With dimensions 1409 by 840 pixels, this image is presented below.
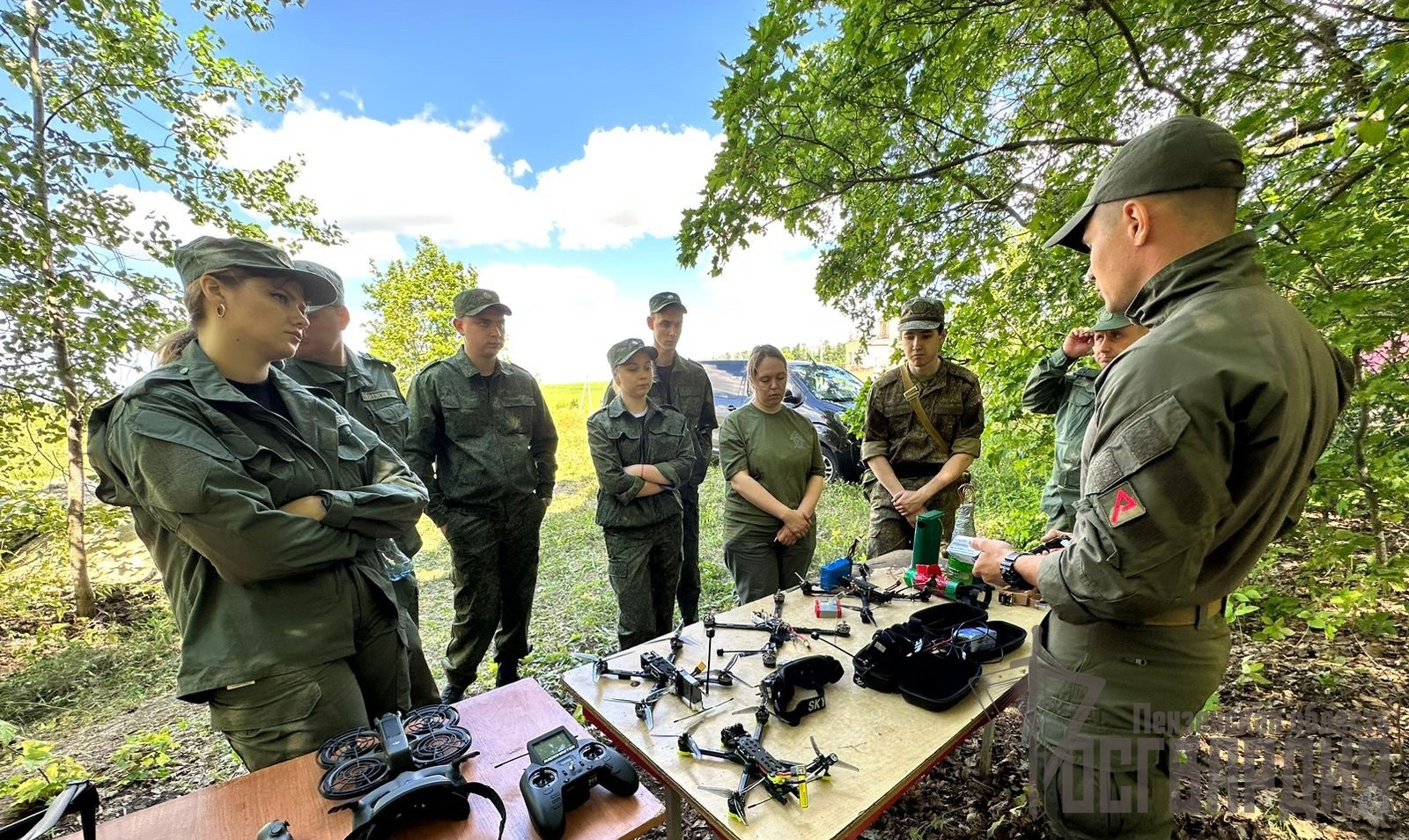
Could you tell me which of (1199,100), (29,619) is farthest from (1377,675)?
(29,619)

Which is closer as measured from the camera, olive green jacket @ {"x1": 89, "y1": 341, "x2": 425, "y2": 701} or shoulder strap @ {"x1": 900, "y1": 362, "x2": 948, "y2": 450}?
olive green jacket @ {"x1": 89, "y1": 341, "x2": 425, "y2": 701}

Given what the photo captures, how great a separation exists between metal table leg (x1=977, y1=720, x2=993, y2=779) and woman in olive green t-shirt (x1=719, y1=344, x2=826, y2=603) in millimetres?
1125

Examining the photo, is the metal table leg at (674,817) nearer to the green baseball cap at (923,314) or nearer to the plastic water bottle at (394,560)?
the plastic water bottle at (394,560)

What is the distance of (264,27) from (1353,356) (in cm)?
720

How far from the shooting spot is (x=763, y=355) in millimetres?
3031

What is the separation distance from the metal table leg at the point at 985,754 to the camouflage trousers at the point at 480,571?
2527mm

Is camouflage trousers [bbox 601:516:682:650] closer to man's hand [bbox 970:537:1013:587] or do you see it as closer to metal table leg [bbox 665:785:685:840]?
metal table leg [bbox 665:785:685:840]

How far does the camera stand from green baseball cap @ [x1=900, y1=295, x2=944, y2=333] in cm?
314

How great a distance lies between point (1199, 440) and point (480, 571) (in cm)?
308

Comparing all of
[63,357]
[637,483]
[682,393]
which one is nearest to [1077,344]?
[682,393]

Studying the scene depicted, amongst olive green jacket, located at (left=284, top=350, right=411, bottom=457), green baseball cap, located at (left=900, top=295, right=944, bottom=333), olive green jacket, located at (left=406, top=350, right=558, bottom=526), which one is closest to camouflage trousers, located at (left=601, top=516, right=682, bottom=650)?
olive green jacket, located at (left=406, top=350, right=558, bottom=526)

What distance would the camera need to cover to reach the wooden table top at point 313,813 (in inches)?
43.7

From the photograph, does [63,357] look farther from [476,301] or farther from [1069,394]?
[1069,394]

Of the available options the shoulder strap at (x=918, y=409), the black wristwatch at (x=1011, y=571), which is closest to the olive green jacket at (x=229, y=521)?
the black wristwatch at (x=1011, y=571)
